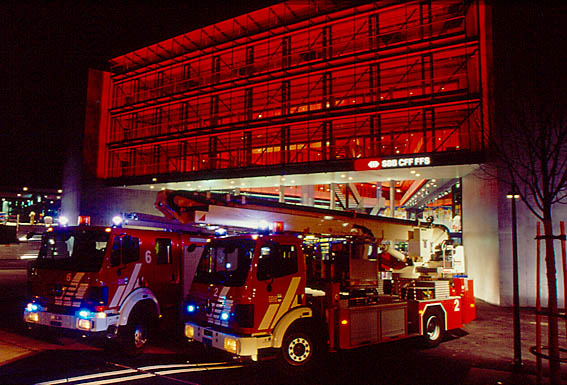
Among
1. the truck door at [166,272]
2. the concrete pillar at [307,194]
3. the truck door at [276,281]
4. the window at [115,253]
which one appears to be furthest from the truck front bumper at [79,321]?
the concrete pillar at [307,194]

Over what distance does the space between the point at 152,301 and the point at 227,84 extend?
2237 centimetres

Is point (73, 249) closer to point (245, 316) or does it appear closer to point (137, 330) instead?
point (137, 330)

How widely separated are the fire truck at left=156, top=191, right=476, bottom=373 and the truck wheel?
3 cm

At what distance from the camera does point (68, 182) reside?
3419 centimetres

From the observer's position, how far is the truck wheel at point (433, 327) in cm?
1032

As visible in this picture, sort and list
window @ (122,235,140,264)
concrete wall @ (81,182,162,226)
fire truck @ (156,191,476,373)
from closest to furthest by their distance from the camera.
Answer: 1. fire truck @ (156,191,476,373)
2. window @ (122,235,140,264)
3. concrete wall @ (81,182,162,226)

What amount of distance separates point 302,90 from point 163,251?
2125cm

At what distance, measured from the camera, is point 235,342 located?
23.0ft

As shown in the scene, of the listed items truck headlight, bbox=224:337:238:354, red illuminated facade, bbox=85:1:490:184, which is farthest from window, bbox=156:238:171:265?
red illuminated facade, bbox=85:1:490:184

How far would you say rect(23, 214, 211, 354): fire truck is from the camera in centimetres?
808

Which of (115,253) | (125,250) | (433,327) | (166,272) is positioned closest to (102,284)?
(115,253)

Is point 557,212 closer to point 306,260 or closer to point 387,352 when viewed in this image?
point 387,352

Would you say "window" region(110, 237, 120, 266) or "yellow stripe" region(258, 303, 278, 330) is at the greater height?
"window" region(110, 237, 120, 266)

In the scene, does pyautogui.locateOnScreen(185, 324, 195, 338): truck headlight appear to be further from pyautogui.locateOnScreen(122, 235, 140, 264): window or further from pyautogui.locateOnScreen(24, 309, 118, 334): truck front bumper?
pyautogui.locateOnScreen(122, 235, 140, 264): window
